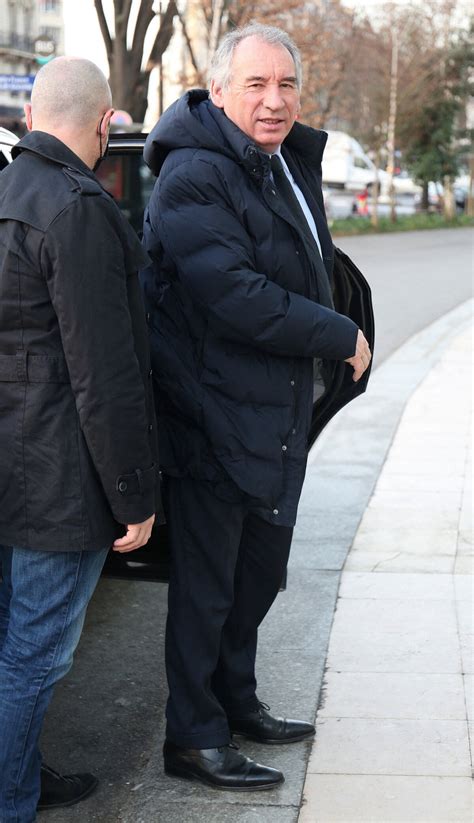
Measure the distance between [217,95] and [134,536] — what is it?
1143 mm

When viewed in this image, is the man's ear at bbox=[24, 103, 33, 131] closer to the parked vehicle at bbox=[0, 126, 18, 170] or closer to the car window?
the parked vehicle at bbox=[0, 126, 18, 170]

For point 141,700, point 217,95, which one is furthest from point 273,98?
point 141,700

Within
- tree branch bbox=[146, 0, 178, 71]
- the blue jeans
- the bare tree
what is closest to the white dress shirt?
the blue jeans

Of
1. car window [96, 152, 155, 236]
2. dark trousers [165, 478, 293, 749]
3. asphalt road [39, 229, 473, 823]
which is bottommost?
asphalt road [39, 229, 473, 823]

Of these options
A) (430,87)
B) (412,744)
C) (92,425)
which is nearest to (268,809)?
(412,744)

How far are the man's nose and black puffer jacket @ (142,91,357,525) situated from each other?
→ 10 cm

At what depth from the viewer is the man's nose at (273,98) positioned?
3096 millimetres

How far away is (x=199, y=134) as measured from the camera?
→ 10.3ft

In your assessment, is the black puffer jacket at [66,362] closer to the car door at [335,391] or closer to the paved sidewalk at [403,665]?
the car door at [335,391]

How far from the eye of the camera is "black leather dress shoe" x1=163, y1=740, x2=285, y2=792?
333cm

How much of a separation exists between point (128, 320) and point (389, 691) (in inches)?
69.3

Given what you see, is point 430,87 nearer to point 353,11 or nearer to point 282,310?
point 353,11

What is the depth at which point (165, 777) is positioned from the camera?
3.44 m

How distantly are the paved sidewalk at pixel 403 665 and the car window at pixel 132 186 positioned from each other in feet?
5.68
